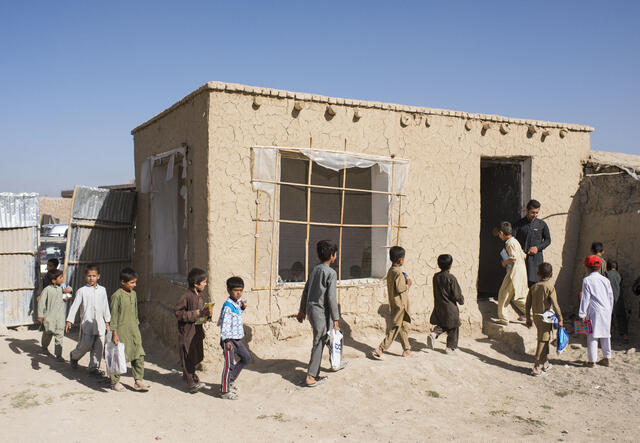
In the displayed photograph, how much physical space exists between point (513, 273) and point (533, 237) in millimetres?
653

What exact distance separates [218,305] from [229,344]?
1.08m

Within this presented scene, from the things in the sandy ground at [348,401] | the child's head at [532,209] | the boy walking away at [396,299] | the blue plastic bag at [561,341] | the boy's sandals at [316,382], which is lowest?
the sandy ground at [348,401]

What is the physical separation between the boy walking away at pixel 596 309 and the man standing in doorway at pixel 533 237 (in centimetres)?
85

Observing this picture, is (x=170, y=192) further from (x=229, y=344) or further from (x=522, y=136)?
(x=522, y=136)

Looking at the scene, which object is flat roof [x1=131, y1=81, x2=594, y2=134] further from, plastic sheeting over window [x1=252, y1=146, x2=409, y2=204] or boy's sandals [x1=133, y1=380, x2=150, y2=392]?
boy's sandals [x1=133, y1=380, x2=150, y2=392]

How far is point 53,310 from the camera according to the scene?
580 cm

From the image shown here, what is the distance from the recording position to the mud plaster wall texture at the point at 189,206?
5.71 m

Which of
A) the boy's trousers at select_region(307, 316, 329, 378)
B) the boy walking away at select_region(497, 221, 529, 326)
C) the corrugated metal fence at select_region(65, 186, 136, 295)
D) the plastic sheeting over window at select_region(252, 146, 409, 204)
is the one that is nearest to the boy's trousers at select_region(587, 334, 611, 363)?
the boy walking away at select_region(497, 221, 529, 326)

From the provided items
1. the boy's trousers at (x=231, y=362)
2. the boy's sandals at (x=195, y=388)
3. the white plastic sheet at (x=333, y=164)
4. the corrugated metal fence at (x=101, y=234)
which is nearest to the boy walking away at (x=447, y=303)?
the white plastic sheet at (x=333, y=164)

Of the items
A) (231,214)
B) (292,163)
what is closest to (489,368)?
(231,214)

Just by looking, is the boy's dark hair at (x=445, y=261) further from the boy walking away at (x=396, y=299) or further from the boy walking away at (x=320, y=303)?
the boy walking away at (x=320, y=303)

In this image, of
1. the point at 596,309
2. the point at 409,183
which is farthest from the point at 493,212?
the point at 596,309

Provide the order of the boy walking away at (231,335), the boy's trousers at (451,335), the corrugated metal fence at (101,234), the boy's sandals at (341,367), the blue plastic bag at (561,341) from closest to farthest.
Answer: the boy walking away at (231,335) < the boy's sandals at (341,367) < the blue plastic bag at (561,341) < the boy's trousers at (451,335) < the corrugated metal fence at (101,234)

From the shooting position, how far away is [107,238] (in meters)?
7.70
